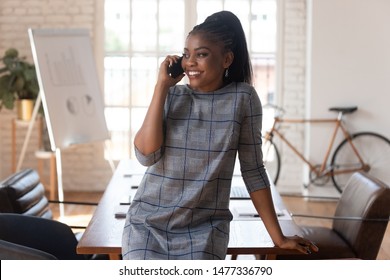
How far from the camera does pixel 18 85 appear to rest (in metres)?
5.94

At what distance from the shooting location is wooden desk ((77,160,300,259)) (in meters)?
2.23

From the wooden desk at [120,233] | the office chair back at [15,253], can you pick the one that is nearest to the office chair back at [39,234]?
the wooden desk at [120,233]

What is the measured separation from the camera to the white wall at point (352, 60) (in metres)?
6.16

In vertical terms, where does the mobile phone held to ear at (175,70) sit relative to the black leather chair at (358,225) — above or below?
above

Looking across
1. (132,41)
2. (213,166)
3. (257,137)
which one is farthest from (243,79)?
(132,41)

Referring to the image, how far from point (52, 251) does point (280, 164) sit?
412 cm

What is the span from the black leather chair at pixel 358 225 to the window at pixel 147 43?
3.33m

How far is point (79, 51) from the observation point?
211 inches

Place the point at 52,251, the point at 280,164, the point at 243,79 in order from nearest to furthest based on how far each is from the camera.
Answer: the point at 243,79 → the point at 52,251 → the point at 280,164

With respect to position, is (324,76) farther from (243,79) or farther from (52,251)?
(243,79)

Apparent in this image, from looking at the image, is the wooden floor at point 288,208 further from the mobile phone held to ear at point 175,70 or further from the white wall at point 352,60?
the mobile phone held to ear at point 175,70

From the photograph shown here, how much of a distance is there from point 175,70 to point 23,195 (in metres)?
1.58

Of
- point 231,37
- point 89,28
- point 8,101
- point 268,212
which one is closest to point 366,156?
point 89,28

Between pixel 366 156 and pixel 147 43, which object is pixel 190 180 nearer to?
pixel 366 156
